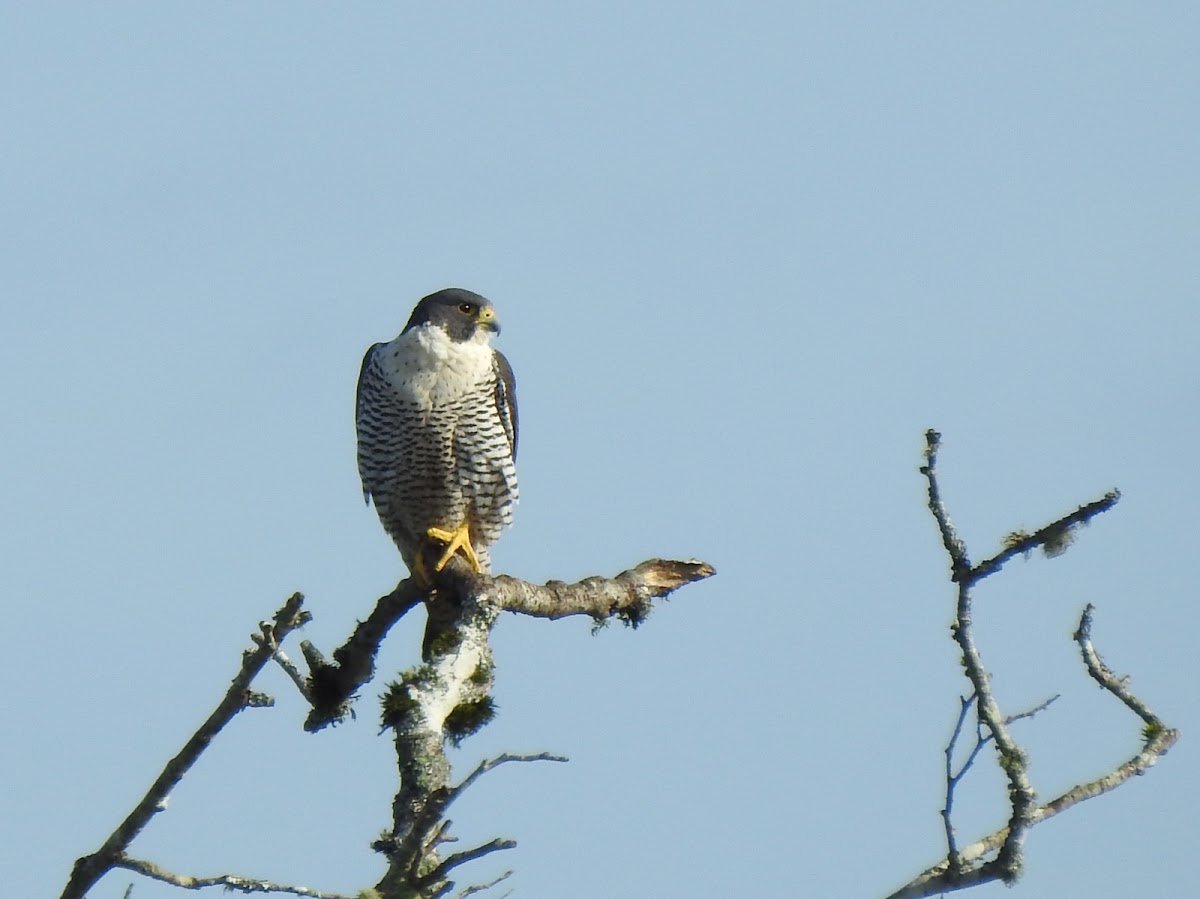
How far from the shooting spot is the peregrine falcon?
932 cm

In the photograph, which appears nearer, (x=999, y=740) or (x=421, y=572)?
(x=999, y=740)

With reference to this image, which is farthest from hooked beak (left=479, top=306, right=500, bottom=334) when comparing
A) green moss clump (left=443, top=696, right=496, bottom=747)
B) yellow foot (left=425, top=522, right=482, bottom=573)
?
green moss clump (left=443, top=696, right=496, bottom=747)

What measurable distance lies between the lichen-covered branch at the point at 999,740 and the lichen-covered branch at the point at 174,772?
1.87m

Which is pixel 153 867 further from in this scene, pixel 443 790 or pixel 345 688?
pixel 345 688

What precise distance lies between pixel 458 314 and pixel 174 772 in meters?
5.25

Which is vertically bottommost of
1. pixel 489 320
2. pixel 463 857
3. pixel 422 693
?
pixel 463 857

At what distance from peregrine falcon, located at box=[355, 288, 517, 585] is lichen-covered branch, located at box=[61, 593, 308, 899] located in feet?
13.7

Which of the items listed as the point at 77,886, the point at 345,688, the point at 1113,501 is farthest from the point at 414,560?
the point at 1113,501

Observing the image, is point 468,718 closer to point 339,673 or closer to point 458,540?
point 339,673

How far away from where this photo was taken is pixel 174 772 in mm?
→ 4855

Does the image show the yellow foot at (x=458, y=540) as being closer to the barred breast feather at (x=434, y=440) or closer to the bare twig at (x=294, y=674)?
the barred breast feather at (x=434, y=440)

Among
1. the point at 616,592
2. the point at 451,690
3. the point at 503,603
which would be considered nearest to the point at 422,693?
the point at 451,690

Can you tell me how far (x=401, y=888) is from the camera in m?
4.77

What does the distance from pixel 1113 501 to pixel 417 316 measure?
594cm
